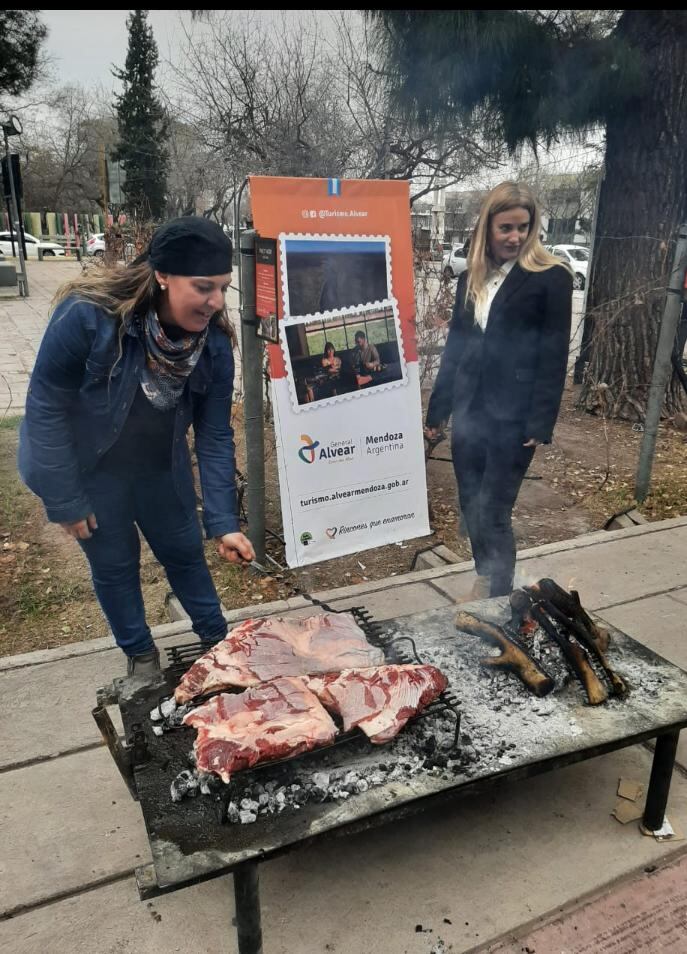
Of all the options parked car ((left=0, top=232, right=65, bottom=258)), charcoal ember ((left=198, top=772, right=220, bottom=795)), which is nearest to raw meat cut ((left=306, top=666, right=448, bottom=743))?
charcoal ember ((left=198, top=772, right=220, bottom=795))

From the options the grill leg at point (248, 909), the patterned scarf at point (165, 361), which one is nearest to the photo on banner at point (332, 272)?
the patterned scarf at point (165, 361)

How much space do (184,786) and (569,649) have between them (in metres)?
1.30

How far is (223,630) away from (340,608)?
81 centimetres

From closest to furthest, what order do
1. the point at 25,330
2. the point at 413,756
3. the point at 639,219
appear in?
the point at 413,756, the point at 639,219, the point at 25,330

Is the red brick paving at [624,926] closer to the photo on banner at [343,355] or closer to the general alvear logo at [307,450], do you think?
the general alvear logo at [307,450]

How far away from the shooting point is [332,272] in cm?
365

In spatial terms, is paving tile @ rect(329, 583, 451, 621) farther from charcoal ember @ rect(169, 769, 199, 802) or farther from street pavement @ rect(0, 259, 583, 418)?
street pavement @ rect(0, 259, 583, 418)

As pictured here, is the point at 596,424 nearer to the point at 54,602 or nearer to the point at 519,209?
the point at 519,209

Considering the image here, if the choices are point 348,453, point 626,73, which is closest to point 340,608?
point 348,453

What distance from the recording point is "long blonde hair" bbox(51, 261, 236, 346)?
2209 mm

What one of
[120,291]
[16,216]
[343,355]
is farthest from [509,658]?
[16,216]

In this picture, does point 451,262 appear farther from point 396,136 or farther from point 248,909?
point 248,909

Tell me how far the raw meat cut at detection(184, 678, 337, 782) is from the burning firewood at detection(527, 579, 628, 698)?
95 cm

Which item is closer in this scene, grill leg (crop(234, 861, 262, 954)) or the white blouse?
grill leg (crop(234, 861, 262, 954))
